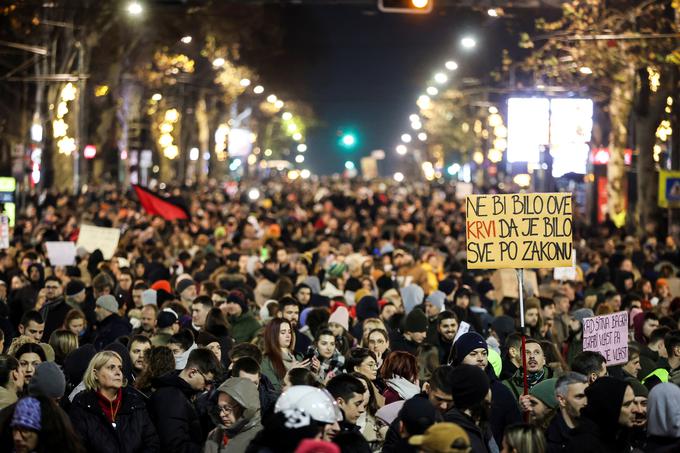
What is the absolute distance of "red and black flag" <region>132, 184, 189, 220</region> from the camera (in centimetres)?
2778

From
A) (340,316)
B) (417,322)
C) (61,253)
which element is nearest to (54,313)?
(340,316)

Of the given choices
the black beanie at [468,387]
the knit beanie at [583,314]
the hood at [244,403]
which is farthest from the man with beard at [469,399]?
the knit beanie at [583,314]

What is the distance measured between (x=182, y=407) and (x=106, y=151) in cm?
6137

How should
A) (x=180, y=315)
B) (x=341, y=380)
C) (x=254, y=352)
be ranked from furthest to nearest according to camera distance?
(x=180, y=315) < (x=254, y=352) < (x=341, y=380)

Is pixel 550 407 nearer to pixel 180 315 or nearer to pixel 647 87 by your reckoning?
pixel 180 315

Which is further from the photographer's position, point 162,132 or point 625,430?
point 162,132

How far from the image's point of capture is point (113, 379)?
900 centimetres

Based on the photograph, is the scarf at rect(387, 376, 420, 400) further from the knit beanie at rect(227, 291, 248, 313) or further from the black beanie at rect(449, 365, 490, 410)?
the knit beanie at rect(227, 291, 248, 313)

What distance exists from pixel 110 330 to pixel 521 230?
443 cm

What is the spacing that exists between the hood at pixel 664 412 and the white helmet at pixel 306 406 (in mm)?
2178

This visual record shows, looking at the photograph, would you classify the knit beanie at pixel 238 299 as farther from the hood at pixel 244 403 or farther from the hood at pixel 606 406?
the hood at pixel 606 406

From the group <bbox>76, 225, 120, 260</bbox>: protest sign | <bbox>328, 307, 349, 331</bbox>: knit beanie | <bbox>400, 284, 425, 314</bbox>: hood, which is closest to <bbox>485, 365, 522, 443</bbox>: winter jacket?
<bbox>328, 307, 349, 331</bbox>: knit beanie

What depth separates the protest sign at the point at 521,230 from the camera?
11.8 metres

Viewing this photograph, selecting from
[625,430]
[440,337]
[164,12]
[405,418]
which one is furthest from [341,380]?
[164,12]
